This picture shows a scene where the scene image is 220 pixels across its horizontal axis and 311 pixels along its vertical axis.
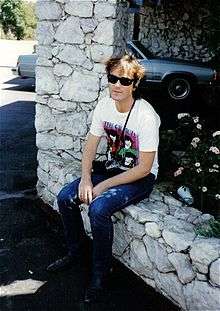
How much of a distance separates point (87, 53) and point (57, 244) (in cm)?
201

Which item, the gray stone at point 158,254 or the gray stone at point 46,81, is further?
the gray stone at point 46,81

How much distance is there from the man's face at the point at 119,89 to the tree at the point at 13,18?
26.6 meters

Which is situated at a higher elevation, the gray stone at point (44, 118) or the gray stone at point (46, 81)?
the gray stone at point (46, 81)

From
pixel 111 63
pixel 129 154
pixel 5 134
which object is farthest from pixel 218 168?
pixel 5 134

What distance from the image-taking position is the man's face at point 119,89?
3.70m

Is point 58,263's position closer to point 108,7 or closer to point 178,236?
point 178,236

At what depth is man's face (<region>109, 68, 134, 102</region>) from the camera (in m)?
3.70

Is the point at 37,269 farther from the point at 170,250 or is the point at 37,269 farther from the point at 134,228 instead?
the point at 170,250

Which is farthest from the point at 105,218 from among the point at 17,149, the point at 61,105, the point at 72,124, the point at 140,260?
the point at 17,149

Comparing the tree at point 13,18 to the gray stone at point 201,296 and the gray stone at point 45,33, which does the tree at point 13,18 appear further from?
the gray stone at point 201,296

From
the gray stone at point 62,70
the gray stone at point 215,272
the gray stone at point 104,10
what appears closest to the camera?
the gray stone at point 215,272

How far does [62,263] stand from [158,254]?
0.93 metres

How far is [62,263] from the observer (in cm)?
397

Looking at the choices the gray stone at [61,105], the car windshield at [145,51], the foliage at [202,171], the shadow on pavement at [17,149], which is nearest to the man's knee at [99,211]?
the foliage at [202,171]
